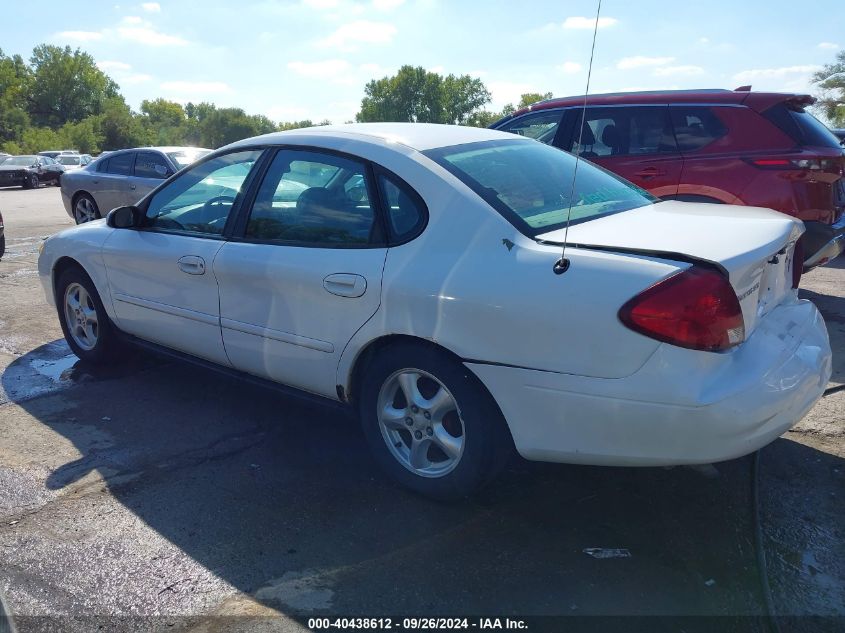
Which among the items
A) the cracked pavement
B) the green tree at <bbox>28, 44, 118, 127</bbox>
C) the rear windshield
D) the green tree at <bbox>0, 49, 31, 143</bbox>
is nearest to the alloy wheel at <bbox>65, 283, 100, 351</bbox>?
the cracked pavement

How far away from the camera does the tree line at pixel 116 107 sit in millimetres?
72000

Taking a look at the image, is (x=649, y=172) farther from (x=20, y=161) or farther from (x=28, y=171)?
(x=20, y=161)

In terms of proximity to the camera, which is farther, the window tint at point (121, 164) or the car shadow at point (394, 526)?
the window tint at point (121, 164)

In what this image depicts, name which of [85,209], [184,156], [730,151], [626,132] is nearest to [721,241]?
[730,151]

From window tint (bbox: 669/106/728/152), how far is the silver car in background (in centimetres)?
698

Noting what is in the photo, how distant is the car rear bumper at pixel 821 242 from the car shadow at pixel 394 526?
8.51ft

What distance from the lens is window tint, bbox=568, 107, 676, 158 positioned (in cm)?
687

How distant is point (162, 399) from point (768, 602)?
3.56 m

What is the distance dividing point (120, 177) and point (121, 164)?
0.87 feet

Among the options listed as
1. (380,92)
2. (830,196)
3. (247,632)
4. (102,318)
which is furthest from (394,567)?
(380,92)

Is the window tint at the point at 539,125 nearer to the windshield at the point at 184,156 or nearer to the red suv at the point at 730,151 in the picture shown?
the red suv at the point at 730,151

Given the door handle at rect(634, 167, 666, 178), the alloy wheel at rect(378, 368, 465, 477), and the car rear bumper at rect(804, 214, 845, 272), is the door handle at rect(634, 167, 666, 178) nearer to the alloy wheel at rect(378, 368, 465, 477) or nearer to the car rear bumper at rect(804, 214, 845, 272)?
the car rear bumper at rect(804, 214, 845, 272)

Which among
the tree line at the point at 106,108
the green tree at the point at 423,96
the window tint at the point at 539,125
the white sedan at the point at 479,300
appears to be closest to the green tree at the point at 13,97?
the tree line at the point at 106,108

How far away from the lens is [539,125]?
25.1 feet
